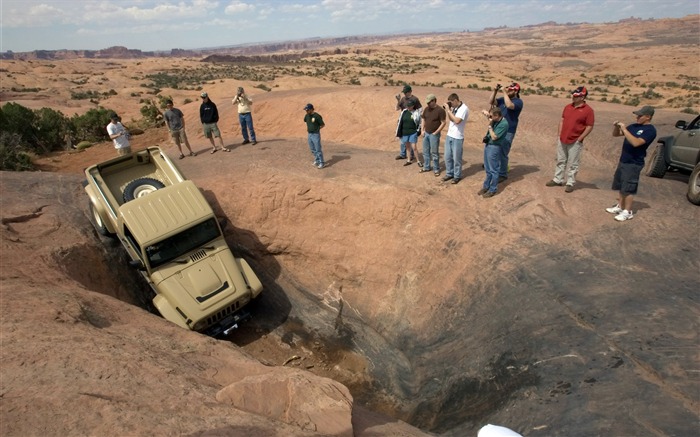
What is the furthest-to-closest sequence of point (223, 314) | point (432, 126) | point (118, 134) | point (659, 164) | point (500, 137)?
point (118, 134) → point (659, 164) → point (432, 126) → point (500, 137) → point (223, 314)

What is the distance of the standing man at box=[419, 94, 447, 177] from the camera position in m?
8.84

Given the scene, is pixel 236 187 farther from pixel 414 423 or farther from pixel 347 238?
pixel 414 423

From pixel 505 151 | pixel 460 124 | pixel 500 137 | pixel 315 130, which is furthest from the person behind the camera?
pixel 315 130

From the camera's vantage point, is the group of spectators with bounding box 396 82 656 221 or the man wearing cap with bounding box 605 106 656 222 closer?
the man wearing cap with bounding box 605 106 656 222

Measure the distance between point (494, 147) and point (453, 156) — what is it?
3.96ft

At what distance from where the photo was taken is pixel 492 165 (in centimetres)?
837

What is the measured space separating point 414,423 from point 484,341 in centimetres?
176

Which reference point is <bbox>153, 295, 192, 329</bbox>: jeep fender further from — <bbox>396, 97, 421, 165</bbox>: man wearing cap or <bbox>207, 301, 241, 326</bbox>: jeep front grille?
<bbox>396, 97, 421, 165</bbox>: man wearing cap

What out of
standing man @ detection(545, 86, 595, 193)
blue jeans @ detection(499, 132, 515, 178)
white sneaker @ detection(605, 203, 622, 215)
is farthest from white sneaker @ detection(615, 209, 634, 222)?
blue jeans @ detection(499, 132, 515, 178)

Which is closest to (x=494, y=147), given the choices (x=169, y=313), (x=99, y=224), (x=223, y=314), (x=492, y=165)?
(x=492, y=165)

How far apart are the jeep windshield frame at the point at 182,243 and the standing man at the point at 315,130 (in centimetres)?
403

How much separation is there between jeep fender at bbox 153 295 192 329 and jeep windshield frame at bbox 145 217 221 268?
2.31 feet

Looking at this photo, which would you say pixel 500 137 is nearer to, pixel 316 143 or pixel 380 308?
pixel 380 308

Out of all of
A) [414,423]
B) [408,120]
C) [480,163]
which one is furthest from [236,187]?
[414,423]
